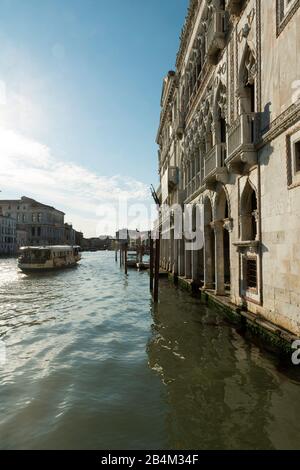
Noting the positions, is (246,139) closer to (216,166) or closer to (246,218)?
(246,218)

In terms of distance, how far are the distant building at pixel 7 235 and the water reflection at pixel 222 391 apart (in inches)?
2681

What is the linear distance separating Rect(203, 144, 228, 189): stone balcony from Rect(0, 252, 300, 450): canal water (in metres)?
4.61

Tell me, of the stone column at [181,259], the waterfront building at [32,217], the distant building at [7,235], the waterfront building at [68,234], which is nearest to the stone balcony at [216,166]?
the stone column at [181,259]

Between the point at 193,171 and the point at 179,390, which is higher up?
the point at 193,171

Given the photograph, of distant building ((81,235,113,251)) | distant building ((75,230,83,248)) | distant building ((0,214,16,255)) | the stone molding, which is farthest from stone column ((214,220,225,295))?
distant building ((81,235,113,251))

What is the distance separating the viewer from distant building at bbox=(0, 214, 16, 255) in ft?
227

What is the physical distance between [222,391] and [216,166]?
24.6ft

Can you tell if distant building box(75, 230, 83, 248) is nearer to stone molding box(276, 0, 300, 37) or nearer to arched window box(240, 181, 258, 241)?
arched window box(240, 181, 258, 241)

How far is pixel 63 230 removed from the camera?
298 feet

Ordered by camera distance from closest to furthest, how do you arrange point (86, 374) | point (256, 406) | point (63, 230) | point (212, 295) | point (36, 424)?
point (36, 424)
point (256, 406)
point (86, 374)
point (212, 295)
point (63, 230)

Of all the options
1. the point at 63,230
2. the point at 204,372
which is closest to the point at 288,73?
the point at 204,372

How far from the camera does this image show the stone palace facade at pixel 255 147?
20.6 feet
